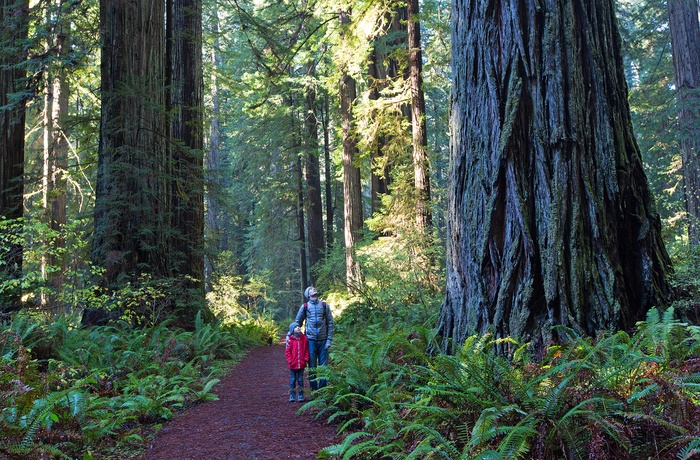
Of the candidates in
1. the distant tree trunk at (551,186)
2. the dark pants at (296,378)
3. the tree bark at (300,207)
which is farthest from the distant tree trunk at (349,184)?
the distant tree trunk at (551,186)

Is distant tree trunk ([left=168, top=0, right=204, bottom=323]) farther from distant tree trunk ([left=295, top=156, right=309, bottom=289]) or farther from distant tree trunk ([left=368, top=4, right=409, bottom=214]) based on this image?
distant tree trunk ([left=295, top=156, right=309, bottom=289])

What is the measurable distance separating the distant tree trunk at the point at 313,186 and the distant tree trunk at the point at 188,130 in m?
10.3

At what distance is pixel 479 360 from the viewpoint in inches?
154

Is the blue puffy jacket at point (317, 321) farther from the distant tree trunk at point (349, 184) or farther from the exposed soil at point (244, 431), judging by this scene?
the distant tree trunk at point (349, 184)

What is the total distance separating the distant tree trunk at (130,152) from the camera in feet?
31.1

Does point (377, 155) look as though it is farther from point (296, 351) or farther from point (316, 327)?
point (296, 351)

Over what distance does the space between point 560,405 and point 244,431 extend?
11.7ft

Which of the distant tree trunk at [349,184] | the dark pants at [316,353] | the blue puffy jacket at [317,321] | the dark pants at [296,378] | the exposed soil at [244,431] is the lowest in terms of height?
the exposed soil at [244,431]

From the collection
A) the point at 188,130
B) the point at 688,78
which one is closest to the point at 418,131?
the point at 188,130

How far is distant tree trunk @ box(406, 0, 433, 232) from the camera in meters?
12.4

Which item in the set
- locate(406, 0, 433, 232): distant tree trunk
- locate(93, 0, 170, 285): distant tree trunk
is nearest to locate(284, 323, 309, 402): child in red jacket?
locate(93, 0, 170, 285): distant tree trunk

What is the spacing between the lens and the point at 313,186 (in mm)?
24859

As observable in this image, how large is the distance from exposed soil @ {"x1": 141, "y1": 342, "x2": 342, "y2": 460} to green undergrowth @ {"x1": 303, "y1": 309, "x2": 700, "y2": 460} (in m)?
0.77

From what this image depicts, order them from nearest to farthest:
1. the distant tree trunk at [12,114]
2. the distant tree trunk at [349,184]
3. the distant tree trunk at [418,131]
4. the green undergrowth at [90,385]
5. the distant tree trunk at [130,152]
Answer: the green undergrowth at [90,385] → the distant tree trunk at [12,114] → the distant tree trunk at [130,152] → the distant tree trunk at [418,131] → the distant tree trunk at [349,184]
